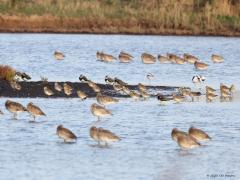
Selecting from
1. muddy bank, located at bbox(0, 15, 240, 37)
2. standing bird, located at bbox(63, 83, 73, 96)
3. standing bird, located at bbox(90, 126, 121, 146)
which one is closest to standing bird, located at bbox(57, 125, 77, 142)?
standing bird, located at bbox(90, 126, 121, 146)

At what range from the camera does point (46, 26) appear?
4762 centimetres

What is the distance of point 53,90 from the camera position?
80.7ft

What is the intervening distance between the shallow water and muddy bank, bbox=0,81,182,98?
805mm

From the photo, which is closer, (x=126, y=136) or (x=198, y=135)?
(x=198, y=135)

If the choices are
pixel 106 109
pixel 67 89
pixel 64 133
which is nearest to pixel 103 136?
pixel 64 133

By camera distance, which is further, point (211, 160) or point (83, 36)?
point (83, 36)

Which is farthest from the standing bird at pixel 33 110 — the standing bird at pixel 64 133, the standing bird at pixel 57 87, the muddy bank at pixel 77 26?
the muddy bank at pixel 77 26

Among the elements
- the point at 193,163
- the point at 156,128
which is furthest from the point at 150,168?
the point at 156,128

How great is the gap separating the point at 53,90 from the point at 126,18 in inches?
912

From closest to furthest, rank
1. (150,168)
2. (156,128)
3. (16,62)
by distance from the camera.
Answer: (150,168) < (156,128) < (16,62)

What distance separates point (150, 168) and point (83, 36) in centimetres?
3190

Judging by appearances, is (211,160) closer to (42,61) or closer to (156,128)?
(156,128)

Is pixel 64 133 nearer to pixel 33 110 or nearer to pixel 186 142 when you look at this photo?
pixel 186 142

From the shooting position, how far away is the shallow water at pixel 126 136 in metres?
15.3
